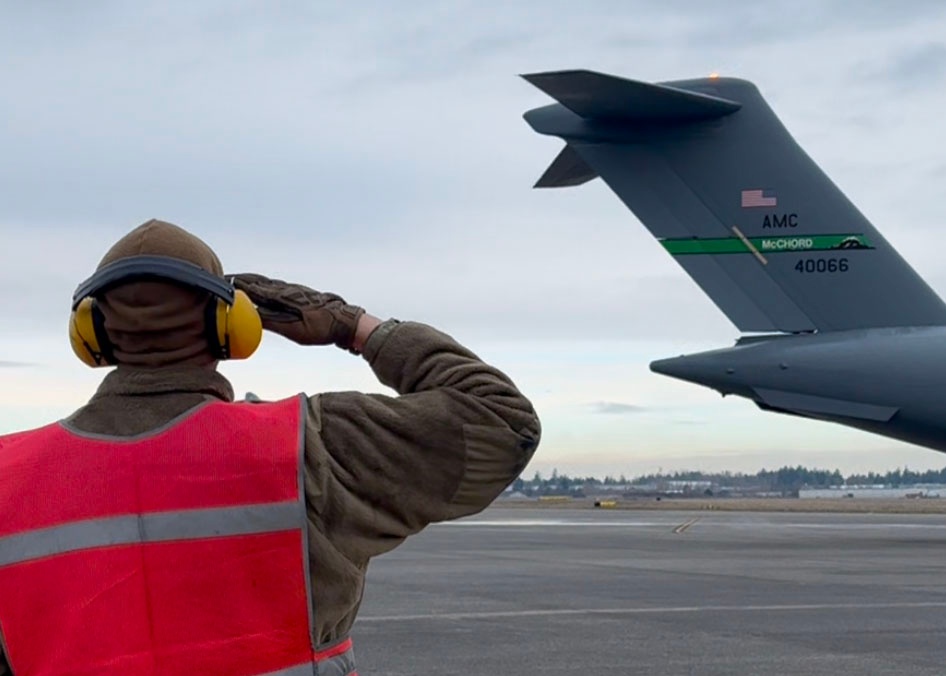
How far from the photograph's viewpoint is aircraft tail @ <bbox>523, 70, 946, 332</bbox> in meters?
16.7

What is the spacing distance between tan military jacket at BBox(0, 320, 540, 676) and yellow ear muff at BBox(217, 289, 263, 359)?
7cm

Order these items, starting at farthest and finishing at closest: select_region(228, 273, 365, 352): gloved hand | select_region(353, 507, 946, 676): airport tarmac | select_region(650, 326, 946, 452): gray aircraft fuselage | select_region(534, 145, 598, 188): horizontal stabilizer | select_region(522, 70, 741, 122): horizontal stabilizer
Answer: select_region(534, 145, 598, 188): horizontal stabilizer → select_region(650, 326, 946, 452): gray aircraft fuselage → select_region(522, 70, 741, 122): horizontal stabilizer → select_region(353, 507, 946, 676): airport tarmac → select_region(228, 273, 365, 352): gloved hand

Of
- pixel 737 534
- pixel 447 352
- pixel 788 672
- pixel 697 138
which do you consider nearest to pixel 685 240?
pixel 697 138

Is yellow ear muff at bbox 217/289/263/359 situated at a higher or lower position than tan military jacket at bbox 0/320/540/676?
higher

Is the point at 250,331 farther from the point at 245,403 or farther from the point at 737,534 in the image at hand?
the point at 737,534

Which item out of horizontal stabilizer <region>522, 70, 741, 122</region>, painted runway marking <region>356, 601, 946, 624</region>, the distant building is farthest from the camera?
the distant building

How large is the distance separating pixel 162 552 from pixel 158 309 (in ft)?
1.24

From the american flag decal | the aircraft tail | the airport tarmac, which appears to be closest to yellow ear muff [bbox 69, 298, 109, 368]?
the airport tarmac

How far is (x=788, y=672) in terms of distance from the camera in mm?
7477

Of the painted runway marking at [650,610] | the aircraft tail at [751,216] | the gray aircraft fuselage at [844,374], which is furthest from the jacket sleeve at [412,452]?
the aircraft tail at [751,216]

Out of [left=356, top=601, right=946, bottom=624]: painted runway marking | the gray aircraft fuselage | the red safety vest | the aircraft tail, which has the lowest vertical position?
[left=356, top=601, right=946, bottom=624]: painted runway marking

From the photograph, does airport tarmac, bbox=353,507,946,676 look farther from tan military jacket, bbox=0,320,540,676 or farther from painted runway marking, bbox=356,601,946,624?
tan military jacket, bbox=0,320,540,676

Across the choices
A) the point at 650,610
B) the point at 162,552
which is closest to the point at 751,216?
the point at 650,610

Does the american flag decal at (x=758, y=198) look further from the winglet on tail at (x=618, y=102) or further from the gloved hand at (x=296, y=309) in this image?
the gloved hand at (x=296, y=309)
